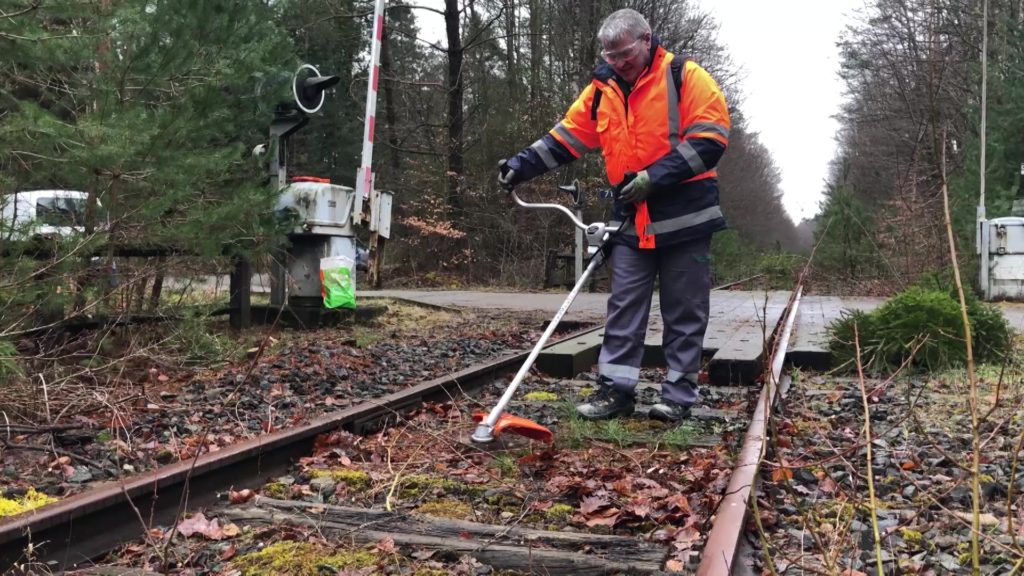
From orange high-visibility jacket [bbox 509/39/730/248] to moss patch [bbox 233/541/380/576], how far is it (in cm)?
227

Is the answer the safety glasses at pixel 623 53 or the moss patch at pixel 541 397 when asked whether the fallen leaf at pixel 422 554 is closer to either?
the moss patch at pixel 541 397

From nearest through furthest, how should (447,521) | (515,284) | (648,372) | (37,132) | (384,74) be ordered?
(447,521)
(37,132)
(648,372)
(515,284)
(384,74)

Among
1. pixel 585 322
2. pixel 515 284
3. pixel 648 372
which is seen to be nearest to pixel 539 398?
pixel 648 372

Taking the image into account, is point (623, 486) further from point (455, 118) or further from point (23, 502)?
point (455, 118)

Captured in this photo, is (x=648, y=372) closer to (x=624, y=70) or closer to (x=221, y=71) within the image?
(x=624, y=70)

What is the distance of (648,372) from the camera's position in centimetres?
623

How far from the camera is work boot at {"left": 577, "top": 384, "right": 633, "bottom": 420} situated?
4.24 metres

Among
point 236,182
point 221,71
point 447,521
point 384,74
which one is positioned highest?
point 384,74

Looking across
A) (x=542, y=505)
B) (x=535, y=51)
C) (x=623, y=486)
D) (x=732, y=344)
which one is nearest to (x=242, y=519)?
(x=542, y=505)

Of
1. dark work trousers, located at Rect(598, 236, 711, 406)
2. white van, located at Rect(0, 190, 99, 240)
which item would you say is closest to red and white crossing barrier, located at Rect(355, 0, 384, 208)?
white van, located at Rect(0, 190, 99, 240)

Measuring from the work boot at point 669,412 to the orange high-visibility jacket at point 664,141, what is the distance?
2.70 ft

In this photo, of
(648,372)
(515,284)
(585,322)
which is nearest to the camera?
(648,372)

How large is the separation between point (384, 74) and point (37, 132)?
1881 centimetres

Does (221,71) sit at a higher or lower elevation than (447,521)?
higher
